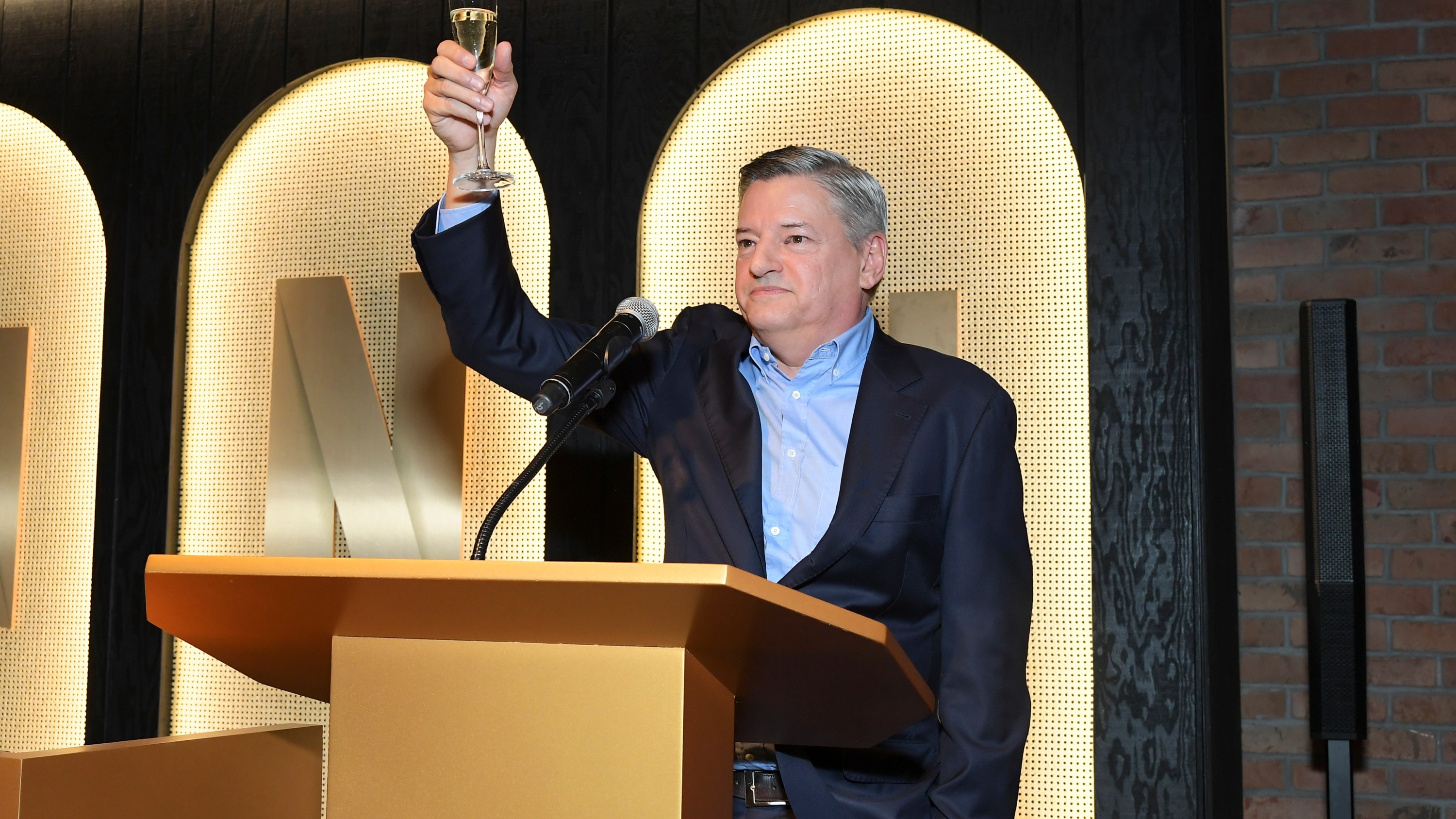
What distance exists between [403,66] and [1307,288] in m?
2.13

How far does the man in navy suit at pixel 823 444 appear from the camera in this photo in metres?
1.49

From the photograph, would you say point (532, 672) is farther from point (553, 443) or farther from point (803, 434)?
point (803, 434)

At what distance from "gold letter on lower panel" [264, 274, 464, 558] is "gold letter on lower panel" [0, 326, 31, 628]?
773 millimetres

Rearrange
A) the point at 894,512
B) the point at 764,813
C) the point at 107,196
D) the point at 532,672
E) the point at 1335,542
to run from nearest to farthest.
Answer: the point at 532,672
the point at 764,813
the point at 894,512
the point at 1335,542
the point at 107,196

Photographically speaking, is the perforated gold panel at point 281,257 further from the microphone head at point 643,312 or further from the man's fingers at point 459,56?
the microphone head at point 643,312

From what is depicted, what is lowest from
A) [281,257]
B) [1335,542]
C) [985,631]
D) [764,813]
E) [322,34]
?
[764,813]

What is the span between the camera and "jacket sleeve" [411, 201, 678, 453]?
1640mm

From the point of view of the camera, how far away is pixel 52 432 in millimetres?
3182

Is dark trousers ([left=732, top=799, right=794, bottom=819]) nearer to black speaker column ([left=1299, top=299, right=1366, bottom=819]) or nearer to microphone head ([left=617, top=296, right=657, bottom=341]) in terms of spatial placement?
microphone head ([left=617, top=296, right=657, bottom=341])

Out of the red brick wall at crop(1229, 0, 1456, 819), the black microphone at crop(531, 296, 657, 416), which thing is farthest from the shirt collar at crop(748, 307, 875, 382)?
the red brick wall at crop(1229, 0, 1456, 819)

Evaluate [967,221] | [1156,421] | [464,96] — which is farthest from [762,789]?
[967,221]

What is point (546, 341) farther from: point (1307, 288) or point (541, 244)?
point (1307, 288)

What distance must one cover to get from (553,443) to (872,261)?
2.67 ft

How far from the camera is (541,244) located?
2844 mm
